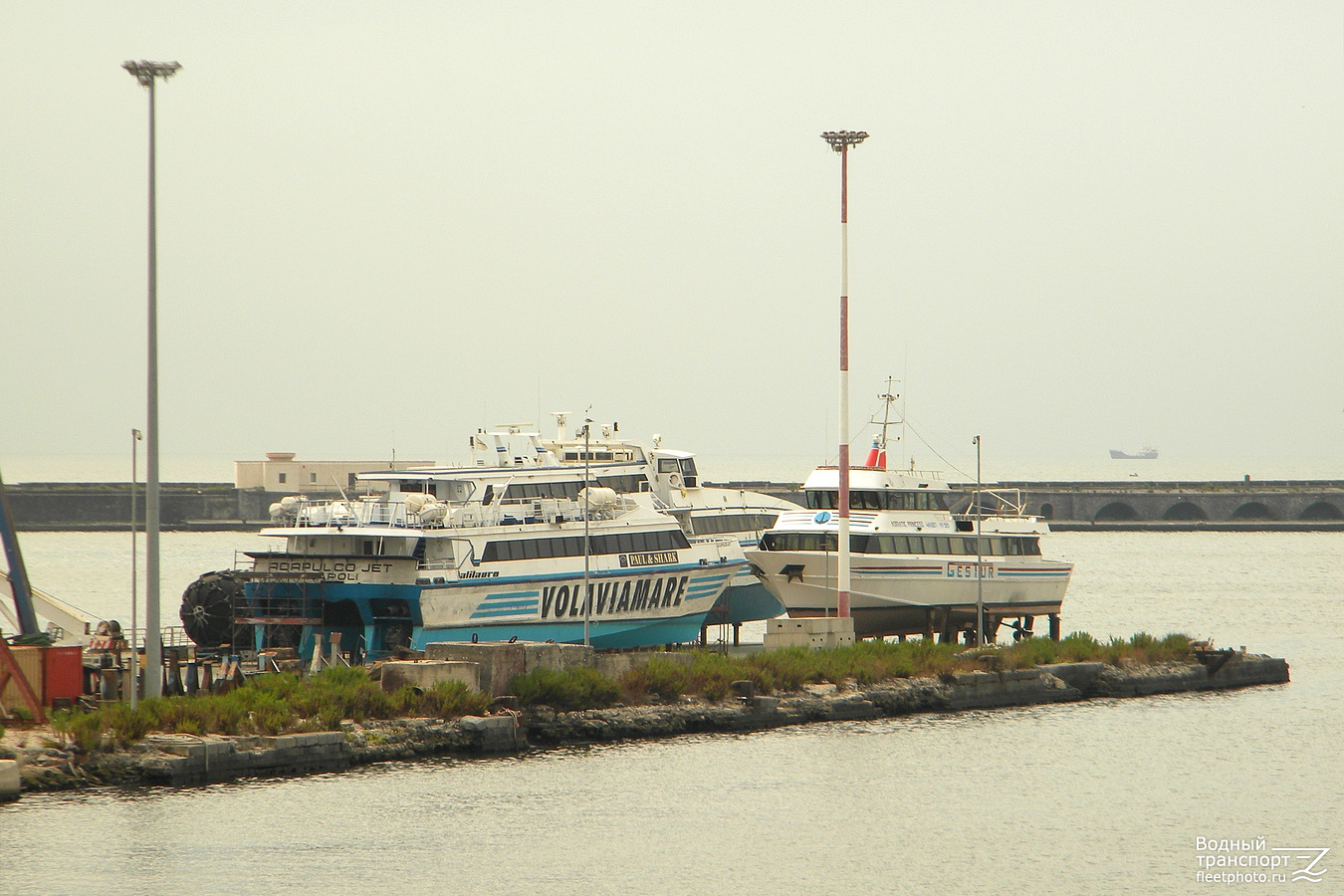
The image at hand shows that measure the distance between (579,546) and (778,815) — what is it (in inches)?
683

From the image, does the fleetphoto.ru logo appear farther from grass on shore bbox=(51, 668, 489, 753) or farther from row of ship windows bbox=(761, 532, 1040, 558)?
row of ship windows bbox=(761, 532, 1040, 558)

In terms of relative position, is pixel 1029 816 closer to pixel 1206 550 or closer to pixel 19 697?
pixel 19 697

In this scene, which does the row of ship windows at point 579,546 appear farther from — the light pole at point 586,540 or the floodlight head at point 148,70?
the floodlight head at point 148,70

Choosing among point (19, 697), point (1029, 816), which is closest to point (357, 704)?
point (19, 697)

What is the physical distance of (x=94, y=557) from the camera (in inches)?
4296

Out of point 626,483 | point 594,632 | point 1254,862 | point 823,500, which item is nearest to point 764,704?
point 594,632

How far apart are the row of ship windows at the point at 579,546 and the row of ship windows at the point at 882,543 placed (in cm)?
405

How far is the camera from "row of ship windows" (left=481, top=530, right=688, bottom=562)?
45.6 m

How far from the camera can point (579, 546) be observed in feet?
156

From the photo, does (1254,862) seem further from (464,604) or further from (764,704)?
(464,604)

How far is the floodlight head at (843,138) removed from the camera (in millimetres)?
A: 45844

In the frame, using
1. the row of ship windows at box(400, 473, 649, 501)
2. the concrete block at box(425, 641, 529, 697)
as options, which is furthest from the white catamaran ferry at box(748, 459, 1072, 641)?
the concrete block at box(425, 641, 529, 697)

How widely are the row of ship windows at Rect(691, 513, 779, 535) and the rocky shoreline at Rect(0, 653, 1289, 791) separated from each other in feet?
46.0

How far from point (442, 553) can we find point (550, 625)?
3.97m
